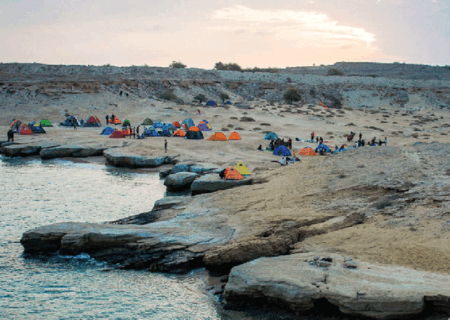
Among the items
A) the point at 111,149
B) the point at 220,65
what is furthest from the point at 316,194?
the point at 220,65

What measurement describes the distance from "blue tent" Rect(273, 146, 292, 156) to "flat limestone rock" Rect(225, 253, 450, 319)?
2195 cm

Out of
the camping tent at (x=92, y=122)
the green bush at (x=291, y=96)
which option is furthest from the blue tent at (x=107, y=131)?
the green bush at (x=291, y=96)

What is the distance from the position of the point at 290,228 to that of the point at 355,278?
4316mm

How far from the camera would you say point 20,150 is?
36625mm

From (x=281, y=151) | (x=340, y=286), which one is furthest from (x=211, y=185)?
(x=340, y=286)

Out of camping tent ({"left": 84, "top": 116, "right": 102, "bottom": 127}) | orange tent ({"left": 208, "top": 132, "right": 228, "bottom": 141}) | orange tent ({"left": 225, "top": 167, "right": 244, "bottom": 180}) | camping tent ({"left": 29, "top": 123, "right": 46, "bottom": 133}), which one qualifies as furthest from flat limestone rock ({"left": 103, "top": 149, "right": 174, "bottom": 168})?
camping tent ({"left": 84, "top": 116, "right": 102, "bottom": 127})

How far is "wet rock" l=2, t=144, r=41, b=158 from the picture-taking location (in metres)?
36.5

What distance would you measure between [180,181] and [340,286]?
641 inches

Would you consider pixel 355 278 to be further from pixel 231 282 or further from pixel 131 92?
pixel 131 92

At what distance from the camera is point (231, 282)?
12.1m

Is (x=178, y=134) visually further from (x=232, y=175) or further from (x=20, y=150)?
(x=232, y=175)

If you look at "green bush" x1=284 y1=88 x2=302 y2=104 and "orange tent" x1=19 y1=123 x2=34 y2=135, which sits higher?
"green bush" x1=284 y1=88 x2=302 y2=104

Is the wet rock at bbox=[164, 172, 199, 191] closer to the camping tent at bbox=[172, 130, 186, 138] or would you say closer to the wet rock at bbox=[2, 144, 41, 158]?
the camping tent at bbox=[172, 130, 186, 138]

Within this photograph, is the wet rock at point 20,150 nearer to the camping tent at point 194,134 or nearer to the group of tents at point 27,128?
the group of tents at point 27,128
